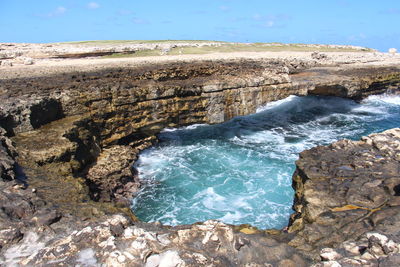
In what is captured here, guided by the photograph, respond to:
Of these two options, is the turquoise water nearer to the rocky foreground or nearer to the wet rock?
the rocky foreground

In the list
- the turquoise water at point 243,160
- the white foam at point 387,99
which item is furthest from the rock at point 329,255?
the white foam at point 387,99

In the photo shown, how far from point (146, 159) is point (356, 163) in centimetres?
1042

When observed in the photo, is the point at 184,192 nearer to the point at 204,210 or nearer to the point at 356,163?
the point at 204,210

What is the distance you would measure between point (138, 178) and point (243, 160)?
16.8ft

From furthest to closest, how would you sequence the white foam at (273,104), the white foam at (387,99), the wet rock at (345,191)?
the white foam at (387,99) < the white foam at (273,104) < the wet rock at (345,191)

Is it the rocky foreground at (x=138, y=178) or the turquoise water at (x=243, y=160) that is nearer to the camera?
the rocky foreground at (x=138, y=178)

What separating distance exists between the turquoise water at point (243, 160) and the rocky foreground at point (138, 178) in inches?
51.6

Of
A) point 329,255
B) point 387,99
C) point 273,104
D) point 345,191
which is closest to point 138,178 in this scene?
point 345,191

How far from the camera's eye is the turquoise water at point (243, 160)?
11.7 metres

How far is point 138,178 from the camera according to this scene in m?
14.0

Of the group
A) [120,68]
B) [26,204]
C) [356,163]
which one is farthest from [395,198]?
[120,68]

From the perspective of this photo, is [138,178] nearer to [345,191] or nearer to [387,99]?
[345,191]

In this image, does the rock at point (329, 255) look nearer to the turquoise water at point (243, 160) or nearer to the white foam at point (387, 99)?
the turquoise water at point (243, 160)

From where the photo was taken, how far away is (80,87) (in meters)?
13.6
